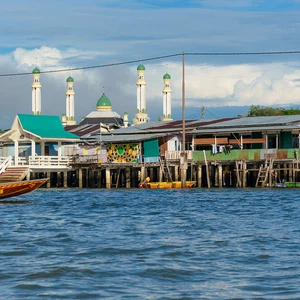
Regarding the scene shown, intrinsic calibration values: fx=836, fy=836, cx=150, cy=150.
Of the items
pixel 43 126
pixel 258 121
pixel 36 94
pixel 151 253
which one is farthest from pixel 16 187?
pixel 36 94

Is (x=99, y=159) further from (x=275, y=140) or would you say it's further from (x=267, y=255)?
(x=267, y=255)

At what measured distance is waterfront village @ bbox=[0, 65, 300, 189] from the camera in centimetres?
5328

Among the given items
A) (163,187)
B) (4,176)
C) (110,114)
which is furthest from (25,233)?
(110,114)

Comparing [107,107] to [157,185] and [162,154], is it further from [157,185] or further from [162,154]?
[157,185]

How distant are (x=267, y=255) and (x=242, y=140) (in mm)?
37062

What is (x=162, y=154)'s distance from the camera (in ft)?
201

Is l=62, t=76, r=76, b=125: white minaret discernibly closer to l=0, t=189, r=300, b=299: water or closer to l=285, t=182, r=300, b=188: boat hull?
l=285, t=182, r=300, b=188: boat hull

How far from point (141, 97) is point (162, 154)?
4789cm

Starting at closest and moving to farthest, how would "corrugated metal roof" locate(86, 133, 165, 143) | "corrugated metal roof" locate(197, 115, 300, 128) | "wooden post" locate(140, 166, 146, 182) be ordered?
"corrugated metal roof" locate(197, 115, 300, 128) < "wooden post" locate(140, 166, 146, 182) < "corrugated metal roof" locate(86, 133, 165, 143)

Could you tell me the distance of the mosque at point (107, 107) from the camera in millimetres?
106812

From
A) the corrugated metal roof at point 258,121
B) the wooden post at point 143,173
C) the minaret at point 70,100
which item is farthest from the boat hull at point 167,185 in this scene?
the minaret at point 70,100

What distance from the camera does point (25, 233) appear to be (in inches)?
976

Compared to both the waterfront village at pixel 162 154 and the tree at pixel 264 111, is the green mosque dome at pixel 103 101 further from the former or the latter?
the waterfront village at pixel 162 154

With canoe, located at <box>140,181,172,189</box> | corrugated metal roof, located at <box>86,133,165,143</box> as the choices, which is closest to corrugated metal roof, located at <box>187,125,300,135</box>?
corrugated metal roof, located at <box>86,133,165,143</box>
